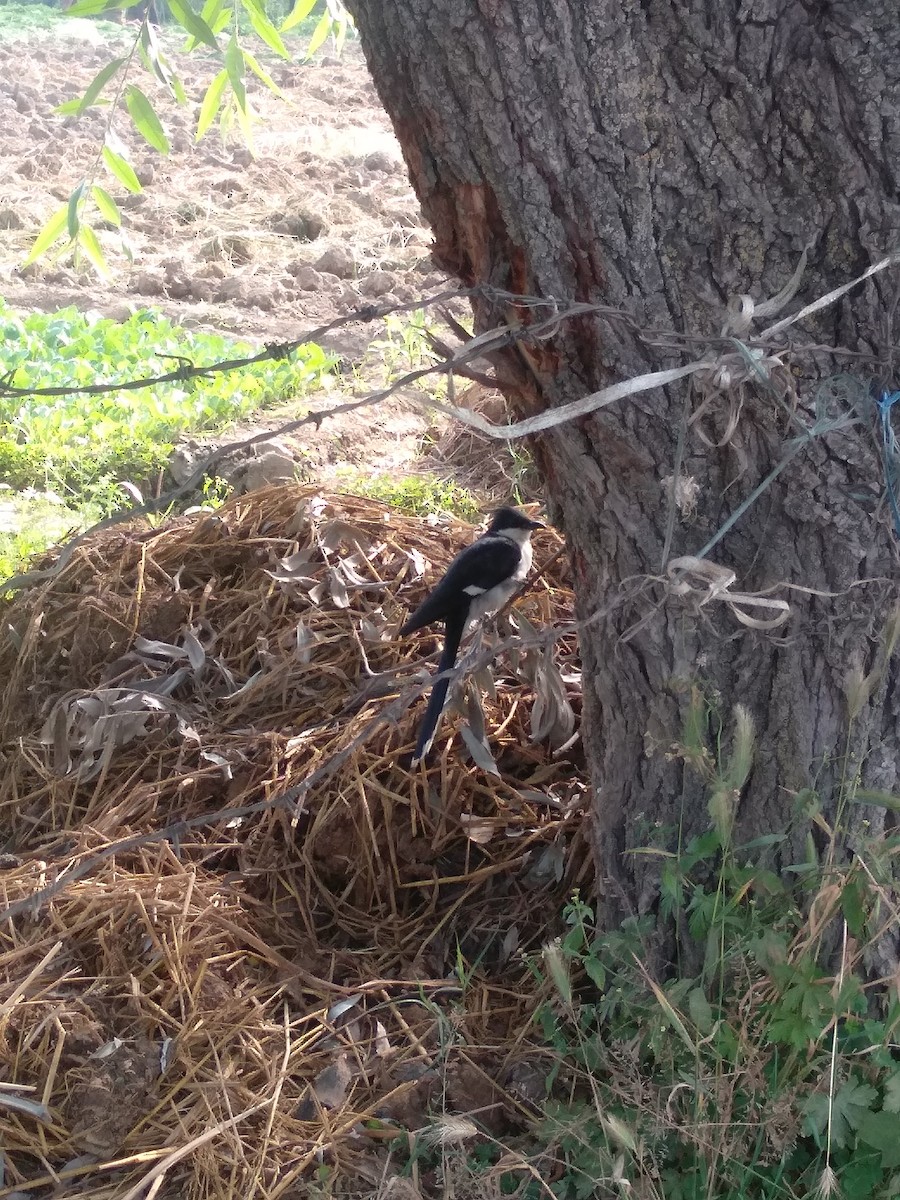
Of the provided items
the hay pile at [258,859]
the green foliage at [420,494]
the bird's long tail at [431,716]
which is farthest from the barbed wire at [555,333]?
the green foliage at [420,494]

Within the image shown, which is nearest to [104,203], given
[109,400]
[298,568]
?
[298,568]

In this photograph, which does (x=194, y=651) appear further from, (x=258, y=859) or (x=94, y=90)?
(x=94, y=90)

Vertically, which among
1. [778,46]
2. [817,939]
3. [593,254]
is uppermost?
[778,46]

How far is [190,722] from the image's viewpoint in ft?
10.1

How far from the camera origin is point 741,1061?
190cm

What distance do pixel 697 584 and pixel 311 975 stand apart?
3.94 feet

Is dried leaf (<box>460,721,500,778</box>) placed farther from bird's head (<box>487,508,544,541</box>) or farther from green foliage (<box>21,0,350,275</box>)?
green foliage (<box>21,0,350,275</box>)

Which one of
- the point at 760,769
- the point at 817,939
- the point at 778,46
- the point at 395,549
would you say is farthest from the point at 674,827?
the point at 395,549

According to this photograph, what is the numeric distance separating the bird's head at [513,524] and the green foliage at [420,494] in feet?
2.58

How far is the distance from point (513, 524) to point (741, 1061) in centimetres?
162

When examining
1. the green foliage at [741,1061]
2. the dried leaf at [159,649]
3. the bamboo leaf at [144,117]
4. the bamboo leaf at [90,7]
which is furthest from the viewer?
the dried leaf at [159,649]

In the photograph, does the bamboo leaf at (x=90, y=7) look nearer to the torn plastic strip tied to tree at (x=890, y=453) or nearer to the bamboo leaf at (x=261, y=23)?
the bamboo leaf at (x=261, y=23)

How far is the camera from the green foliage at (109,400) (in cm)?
514

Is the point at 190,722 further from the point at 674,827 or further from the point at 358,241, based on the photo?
the point at 358,241
